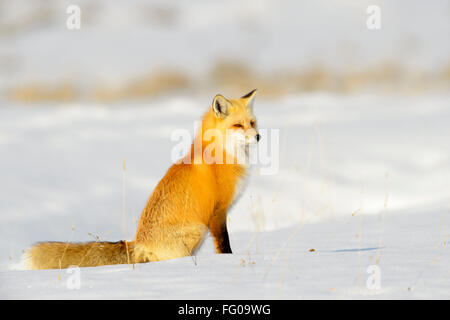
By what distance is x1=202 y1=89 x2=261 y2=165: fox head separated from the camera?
532 centimetres

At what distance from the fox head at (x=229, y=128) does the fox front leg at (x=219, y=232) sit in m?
0.69

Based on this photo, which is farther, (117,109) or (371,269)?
(117,109)

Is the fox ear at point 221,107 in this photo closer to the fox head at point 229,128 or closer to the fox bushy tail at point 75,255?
the fox head at point 229,128

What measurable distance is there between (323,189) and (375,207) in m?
1.10

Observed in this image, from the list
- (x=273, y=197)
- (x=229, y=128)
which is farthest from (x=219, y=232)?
(x=273, y=197)

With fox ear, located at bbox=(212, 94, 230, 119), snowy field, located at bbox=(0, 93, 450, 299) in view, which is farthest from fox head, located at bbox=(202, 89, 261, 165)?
snowy field, located at bbox=(0, 93, 450, 299)

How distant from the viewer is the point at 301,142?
506 inches

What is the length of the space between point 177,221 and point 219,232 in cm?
43

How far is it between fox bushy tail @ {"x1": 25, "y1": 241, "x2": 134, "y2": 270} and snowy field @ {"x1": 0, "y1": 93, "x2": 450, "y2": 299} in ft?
0.80

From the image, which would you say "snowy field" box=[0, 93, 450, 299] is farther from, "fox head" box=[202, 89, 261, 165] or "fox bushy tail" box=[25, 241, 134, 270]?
"fox head" box=[202, 89, 261, 165]
